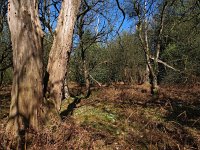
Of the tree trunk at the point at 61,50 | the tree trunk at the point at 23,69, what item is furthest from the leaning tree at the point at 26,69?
the tree trunk at the point at 61,50

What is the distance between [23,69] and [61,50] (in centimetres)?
100

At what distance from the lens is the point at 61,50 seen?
5.84 m

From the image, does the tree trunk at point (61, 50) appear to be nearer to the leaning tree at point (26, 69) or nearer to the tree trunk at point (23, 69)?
the leaning tree at point (26, 69)

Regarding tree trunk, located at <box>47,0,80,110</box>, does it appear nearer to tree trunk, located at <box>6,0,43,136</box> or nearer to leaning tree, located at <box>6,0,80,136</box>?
leaning tree, located at <box>6,0,80,136</box>

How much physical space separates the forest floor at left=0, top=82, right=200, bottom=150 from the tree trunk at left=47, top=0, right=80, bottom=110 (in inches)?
29.2

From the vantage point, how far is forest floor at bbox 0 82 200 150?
213 inches

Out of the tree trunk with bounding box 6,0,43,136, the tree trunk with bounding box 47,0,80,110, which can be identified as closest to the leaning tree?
the tree trunk with bounding box 6,0,43,136

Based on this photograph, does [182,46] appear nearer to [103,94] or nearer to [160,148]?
[103,94]

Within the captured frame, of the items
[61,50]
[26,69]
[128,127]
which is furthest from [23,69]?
[128,127]

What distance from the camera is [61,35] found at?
5.90m

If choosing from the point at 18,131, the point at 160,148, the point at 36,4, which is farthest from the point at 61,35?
the point at 160,148

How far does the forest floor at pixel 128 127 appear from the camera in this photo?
542 centimetres

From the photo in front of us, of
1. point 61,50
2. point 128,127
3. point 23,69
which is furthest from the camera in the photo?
point 128,127

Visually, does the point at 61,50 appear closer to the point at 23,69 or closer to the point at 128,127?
the point at 23,69
